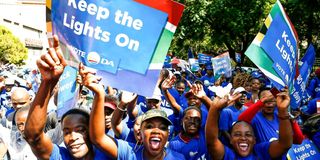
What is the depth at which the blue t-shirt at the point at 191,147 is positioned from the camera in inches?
180

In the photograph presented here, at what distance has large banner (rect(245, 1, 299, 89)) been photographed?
4.07 metres

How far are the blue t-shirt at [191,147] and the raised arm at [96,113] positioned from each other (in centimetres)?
130

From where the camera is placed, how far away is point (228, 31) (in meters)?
23.4

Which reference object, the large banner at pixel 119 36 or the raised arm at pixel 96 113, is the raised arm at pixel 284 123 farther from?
the raised arm at pixel 96 113

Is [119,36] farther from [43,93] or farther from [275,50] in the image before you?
[275,50]

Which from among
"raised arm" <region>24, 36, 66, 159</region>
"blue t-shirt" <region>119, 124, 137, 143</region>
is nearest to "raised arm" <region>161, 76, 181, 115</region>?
"blue t-shirt" <region>119, 124, 137, 143</region>

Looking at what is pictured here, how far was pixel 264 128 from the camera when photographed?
461 centimetres

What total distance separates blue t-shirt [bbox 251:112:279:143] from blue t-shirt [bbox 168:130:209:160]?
541mm

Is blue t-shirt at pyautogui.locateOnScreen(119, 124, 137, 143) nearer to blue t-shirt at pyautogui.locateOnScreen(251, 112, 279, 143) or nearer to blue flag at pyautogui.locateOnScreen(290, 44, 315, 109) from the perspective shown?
blue t-shirt at pyautogui.locateOnScreen(251, 112, 279, 143)

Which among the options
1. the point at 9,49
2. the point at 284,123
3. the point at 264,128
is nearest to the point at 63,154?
the point at 284,123

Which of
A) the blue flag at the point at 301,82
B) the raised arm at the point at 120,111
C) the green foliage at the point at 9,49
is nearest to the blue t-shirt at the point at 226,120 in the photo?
the blue flag at the point at 301,82

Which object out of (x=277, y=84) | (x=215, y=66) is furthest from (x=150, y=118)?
(x=215, y=66)

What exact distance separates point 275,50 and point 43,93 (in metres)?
2.11

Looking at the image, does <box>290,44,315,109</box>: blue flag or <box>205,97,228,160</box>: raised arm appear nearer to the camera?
<box>205,97,228,160</box>: raised arm
